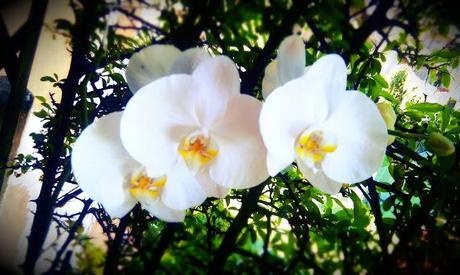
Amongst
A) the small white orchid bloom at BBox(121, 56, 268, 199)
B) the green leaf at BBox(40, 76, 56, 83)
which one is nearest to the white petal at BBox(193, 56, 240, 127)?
the small white orchid bloom at BBox(121, 56, 268, 199)

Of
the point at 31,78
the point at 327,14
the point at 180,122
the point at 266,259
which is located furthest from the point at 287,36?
the point at 31,78

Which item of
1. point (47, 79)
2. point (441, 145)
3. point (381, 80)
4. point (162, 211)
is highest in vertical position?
point (381, 80)

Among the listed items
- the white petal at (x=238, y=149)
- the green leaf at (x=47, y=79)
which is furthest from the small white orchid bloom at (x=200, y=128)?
the green leaf at (x=47, y=79)

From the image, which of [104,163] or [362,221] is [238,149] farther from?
[362,221]

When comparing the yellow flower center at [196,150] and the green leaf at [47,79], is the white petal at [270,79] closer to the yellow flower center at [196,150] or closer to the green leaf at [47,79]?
the yellow flower center at [196,150]

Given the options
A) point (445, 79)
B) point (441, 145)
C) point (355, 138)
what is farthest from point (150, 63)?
point (445, 79)

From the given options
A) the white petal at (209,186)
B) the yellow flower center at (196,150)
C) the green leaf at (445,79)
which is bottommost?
the white petal at (209,186)

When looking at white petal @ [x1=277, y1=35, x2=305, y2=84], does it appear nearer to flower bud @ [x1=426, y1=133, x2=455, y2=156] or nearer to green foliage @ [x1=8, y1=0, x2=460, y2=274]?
green foliage @ [x1=8, y1=0, x2=460, y2=274]
